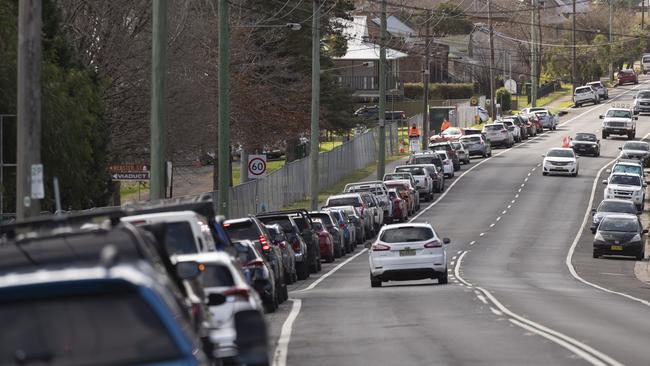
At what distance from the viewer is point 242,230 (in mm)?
28188

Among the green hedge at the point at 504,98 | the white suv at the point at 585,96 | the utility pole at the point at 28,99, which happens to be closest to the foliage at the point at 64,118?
the utility pole at the point at 28,99

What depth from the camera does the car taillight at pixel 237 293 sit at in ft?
43.8

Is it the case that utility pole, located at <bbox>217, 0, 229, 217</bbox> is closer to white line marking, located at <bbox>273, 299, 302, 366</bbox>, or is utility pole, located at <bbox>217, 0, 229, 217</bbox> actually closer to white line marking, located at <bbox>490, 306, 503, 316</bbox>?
white line marking, located at <bbox>273, 299, 302, 366</bbox>

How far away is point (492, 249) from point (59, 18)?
20.5 m

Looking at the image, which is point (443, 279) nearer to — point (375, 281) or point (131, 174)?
point (375, 281)

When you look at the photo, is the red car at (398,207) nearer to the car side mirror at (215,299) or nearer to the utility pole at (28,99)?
the utility pole at (28,99)

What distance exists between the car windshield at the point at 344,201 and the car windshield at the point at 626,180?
14613 millimetres

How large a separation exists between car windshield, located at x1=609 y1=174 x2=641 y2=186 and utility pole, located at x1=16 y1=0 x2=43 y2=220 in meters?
45.6

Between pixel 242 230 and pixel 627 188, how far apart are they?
3627 cm

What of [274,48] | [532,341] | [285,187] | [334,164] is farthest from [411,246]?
[334,164]

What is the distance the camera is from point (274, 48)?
2815 inches

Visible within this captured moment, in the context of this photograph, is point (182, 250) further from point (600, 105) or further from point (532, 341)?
point (600, 105)

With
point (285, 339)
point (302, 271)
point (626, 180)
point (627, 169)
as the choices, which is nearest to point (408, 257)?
point (302, 271)

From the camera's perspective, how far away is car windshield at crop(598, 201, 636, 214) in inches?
2087
